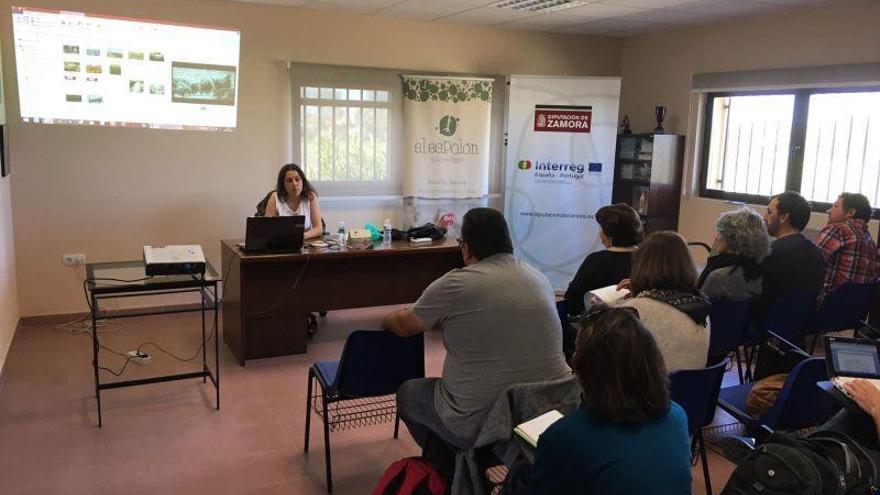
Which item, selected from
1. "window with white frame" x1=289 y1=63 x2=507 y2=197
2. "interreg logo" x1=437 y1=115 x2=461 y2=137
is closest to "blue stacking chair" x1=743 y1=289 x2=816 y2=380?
"interreg logo" x1=437 y1=115 x2=461 y2=137

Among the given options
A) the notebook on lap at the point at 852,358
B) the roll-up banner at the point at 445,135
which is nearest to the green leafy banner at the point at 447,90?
the roll-up banner at the point at 445,135

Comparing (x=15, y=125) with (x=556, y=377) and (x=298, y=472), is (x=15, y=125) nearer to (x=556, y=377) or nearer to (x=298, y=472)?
(x=298, y=472)

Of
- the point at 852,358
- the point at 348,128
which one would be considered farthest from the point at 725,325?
the point at 348,128

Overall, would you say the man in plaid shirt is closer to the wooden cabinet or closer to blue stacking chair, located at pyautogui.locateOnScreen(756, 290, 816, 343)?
blue stacking chair, located at pyautogui.locateOnScreen(756, 290, 816, 343)

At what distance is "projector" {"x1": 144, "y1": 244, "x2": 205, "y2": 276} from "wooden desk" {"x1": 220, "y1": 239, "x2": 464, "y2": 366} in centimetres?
61

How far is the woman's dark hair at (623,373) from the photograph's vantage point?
143 cm

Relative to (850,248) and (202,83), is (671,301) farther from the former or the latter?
(202,83)

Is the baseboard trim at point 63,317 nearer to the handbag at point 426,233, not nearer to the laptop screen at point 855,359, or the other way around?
the handbag at point 426,233

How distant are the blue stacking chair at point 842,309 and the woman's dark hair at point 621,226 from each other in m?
1.22

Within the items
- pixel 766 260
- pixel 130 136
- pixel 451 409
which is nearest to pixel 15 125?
pixel 130 136

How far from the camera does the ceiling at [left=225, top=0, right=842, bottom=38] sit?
5047 mm

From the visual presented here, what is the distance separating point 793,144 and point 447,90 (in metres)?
2.81

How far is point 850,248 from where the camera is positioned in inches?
163

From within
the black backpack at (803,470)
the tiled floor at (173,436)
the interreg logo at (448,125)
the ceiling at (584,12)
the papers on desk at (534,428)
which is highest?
the ceiling at (584,12)
